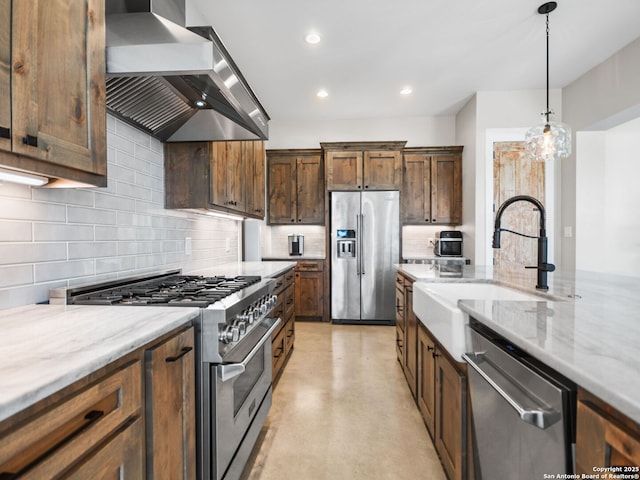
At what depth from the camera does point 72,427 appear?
70cm

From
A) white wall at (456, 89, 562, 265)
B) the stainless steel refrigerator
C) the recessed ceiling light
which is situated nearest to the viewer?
the recessed ceiling light

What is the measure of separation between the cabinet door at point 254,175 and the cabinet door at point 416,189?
2.22 m

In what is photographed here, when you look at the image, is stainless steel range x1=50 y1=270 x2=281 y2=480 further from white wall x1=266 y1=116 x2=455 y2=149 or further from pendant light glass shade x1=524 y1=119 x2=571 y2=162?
white wall x1=266 y1=116 x2=455 y2=149

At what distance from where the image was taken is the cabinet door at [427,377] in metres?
1.77

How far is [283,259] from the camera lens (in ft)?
15.9

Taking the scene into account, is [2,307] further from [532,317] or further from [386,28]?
[386,28]

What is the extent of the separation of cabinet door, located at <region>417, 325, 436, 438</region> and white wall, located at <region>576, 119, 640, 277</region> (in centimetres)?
301

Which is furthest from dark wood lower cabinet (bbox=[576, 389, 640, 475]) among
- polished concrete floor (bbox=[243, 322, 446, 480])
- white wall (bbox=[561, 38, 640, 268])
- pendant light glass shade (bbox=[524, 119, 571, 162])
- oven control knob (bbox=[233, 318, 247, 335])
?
white wall (bbox=[561, 38, 640, 268])

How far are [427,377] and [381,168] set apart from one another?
3.27m

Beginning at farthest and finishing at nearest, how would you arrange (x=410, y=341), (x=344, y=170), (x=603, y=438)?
(x=344, y=170)
(x=410, y=341)
(x=603, y=438)

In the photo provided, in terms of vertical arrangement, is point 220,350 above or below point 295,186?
below

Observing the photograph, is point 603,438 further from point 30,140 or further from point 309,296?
point 309,296

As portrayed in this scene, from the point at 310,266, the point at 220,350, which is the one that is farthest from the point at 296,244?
the point at 220,350

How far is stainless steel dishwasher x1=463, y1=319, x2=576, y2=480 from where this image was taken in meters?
0.73
